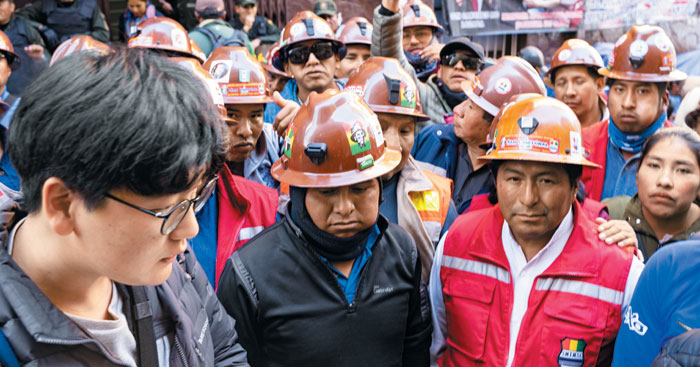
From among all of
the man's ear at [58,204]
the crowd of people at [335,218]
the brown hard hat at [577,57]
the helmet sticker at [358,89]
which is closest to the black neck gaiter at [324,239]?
the crowd of people at [335,218]

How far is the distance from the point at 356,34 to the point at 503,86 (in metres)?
2.81

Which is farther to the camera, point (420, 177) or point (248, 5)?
point (248, 5)

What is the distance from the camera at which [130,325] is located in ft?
5.20

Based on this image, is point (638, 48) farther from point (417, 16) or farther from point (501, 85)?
point (417, 16)

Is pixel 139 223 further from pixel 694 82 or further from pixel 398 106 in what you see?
pixel 694 82

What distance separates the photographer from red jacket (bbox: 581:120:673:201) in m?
4.20

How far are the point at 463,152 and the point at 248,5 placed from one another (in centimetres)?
637

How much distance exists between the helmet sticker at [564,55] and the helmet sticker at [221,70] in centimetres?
320

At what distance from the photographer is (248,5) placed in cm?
932

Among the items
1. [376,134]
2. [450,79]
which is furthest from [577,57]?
[376,134]

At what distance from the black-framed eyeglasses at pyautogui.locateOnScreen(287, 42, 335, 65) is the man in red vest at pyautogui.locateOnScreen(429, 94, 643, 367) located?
2548mm

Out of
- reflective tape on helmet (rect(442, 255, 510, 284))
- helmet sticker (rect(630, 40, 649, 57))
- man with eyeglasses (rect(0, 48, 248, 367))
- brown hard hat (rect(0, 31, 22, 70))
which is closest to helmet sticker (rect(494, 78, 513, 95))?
helmet sticker (rect(630, 40, 649, 57))

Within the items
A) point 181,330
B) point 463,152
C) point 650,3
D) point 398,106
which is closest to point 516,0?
point 650,3

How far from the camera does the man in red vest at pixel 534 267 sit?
8.02ft
